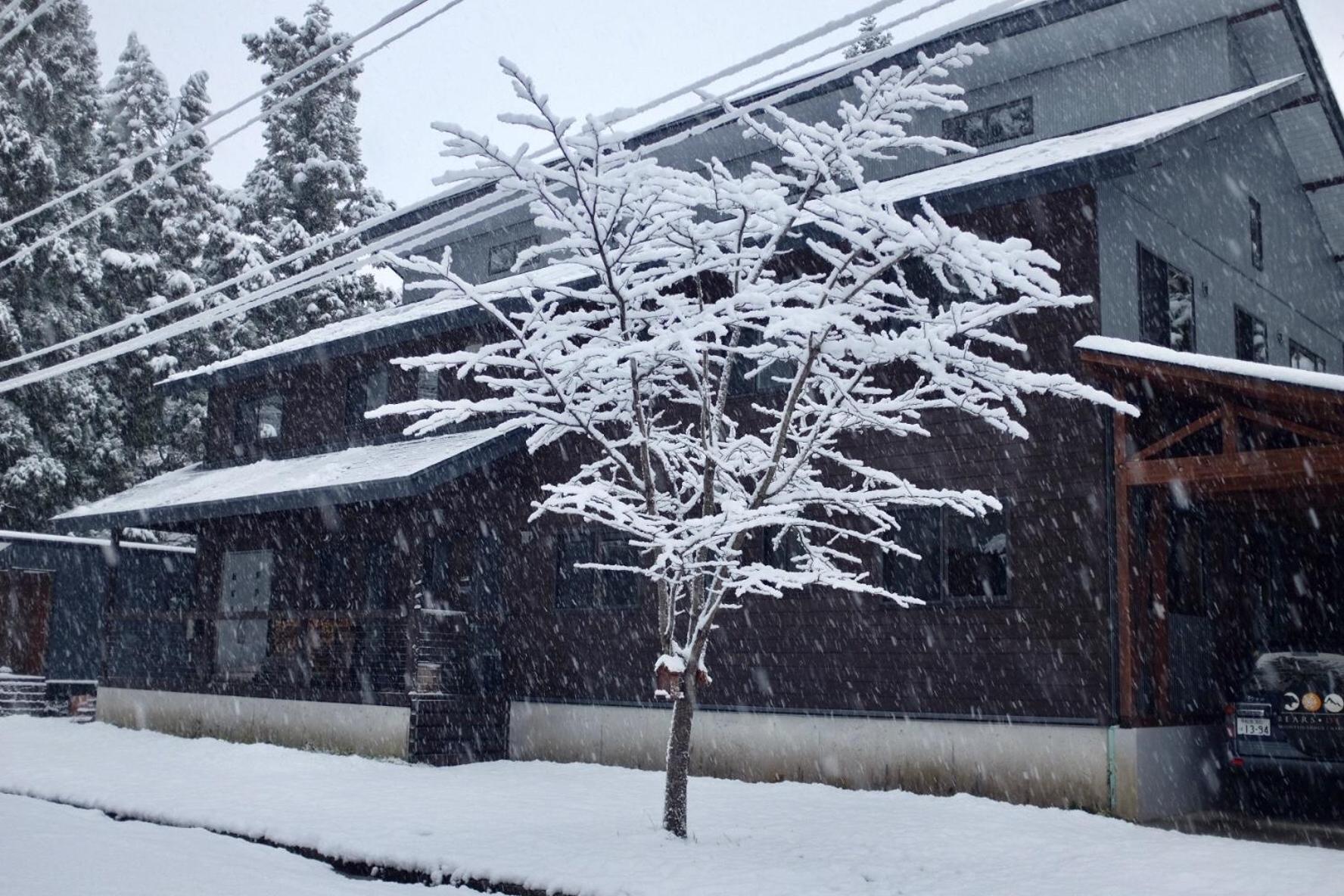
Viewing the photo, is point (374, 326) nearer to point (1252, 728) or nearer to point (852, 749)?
point (852, 749)

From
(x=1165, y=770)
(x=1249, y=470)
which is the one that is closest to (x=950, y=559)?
(x=1165, y=770)

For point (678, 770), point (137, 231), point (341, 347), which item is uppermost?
point (137, 231)

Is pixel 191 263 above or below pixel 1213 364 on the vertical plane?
above

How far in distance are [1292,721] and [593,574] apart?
8632mm

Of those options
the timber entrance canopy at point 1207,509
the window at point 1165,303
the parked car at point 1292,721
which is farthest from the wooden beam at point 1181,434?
the parked car at point 1292,721

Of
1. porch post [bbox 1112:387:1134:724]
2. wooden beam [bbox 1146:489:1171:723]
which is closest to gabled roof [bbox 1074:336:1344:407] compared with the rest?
porch post [bbox 1112:387:1134:724]

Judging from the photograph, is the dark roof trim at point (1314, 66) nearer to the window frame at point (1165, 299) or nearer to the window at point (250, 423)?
the window frame at point (1165, 299)

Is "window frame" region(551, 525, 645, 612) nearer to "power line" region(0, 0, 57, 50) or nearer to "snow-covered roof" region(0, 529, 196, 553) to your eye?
"power line" region(0, 0, 57, 50)

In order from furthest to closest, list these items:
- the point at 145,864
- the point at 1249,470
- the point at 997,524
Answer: the point at 997,524 → the point at 1249,470 → the point at 145,864

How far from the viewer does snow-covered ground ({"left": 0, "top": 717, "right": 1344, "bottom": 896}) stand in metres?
8.47

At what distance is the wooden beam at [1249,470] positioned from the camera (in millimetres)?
10320

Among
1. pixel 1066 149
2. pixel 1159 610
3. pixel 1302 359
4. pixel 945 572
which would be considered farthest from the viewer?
pixel 1302 359

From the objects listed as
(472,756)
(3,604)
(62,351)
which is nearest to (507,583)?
(472,756)

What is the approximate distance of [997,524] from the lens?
41.7 ft
